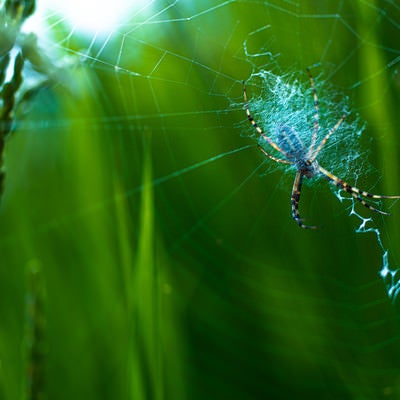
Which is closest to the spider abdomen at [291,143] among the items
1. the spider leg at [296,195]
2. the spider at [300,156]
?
the spider at [300,156]

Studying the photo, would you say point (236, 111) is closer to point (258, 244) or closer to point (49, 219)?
point (258, 244)

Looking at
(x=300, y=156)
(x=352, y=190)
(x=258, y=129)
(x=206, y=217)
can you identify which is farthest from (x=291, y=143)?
(x=206, y=217)

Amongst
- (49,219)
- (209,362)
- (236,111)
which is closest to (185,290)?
(209,362)

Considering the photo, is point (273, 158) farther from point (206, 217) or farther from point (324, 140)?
point (206, 217)

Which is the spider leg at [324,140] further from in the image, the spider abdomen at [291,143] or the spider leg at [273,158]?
the spider leg at [273,158]

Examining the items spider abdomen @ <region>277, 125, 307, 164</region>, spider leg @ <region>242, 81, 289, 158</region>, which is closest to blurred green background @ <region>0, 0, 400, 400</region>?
spider leg @ <region>242, 81, 289, 158</region>
